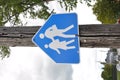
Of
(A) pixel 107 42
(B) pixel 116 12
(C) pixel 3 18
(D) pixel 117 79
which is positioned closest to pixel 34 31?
(A) pixel 107 42

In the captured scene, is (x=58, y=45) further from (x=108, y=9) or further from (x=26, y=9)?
(x=108, y=9)

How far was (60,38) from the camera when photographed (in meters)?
4.91

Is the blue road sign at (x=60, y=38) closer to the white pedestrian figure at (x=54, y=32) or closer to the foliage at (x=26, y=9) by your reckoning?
the white pedestrian figure at (x=54, y=32)

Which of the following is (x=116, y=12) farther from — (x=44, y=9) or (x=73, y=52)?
(x=73, y=52)

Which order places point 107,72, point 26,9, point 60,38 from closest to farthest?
point 60,38, point 26,9, point 107,72

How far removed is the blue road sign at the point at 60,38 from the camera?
4.82 meters

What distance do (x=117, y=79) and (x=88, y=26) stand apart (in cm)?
5330

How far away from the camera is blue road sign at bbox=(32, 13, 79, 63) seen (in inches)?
190

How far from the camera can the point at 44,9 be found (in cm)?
2317

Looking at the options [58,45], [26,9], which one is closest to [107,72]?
[26,9]

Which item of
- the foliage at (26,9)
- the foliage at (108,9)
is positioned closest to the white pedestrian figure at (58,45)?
the foliage at (26,9)

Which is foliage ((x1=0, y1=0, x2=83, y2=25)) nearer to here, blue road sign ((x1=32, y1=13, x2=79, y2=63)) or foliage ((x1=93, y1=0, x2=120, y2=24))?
foliage ((x1=93, y1=0, x2=120, y2=24))

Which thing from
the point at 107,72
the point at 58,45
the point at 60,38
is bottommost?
the point at 107,72

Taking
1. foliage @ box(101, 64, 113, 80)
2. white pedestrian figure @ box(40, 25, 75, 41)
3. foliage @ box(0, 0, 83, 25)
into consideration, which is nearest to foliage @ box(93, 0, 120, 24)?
foliage @ box(0, 0, 83, 25)
